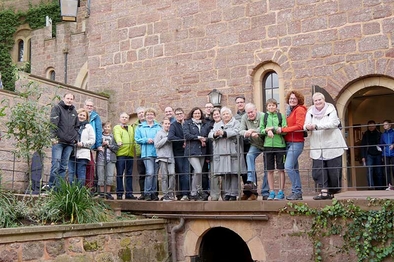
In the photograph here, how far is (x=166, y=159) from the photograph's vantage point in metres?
9.54

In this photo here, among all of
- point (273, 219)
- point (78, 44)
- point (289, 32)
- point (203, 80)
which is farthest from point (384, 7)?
point (78, 44)

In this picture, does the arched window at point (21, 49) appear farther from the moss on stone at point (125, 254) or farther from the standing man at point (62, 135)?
the moss on stone at point (125, 254)

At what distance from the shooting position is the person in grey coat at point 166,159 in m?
9.52

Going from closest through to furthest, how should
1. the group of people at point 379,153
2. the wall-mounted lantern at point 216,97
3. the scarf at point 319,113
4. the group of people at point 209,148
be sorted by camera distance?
the scarf at point 319,113 < the group of people at point 209,148 < the group of people at point 379,153 < the wall-mounted lantern at point 216,97

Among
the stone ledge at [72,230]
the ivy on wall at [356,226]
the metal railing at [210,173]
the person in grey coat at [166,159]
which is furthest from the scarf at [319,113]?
the stone ledge at [72,230]

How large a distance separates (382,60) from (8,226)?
→ 7.78 m

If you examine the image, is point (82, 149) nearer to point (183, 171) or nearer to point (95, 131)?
point (95, 131)

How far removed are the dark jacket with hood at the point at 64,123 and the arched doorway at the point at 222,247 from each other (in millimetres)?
2932

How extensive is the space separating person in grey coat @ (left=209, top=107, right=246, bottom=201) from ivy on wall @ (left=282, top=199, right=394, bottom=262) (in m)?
1.10

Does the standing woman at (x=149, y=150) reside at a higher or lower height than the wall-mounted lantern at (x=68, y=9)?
lower

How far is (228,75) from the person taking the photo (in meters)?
12.7

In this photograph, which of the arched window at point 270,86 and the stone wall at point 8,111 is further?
the arched window at point 270,86

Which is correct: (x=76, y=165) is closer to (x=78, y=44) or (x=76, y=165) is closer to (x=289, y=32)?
(x=289, y=32)

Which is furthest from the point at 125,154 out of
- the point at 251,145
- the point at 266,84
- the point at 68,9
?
the point at 68,9
